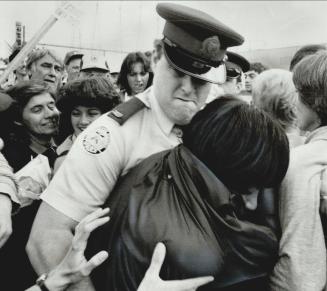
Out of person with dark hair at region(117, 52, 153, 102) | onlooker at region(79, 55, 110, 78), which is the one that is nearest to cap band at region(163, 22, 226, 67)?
person with dark hair at region(117, 52, 153, 102)

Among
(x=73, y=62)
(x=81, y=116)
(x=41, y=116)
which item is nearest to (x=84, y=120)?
(x=81, y=116)

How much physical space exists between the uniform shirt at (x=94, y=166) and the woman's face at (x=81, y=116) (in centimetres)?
145

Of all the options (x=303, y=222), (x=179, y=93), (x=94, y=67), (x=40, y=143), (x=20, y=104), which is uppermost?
(x=179, y=93)

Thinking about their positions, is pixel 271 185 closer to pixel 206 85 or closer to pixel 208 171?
pixel 208 171

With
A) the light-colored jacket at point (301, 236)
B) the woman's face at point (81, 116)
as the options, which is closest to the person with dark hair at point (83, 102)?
the woman's face at point (81, 116)

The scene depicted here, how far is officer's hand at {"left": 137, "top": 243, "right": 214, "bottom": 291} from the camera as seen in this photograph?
139 cm

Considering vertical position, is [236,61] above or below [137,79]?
above

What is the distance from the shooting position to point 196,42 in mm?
1679

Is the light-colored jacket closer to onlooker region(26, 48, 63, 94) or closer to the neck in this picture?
the neck

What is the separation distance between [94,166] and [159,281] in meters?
0.48

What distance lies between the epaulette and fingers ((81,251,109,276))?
0.51 m

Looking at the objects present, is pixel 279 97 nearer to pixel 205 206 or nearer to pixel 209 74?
pixel 209 74

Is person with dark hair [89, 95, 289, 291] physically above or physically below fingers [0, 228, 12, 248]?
above

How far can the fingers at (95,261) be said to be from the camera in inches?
58.0
